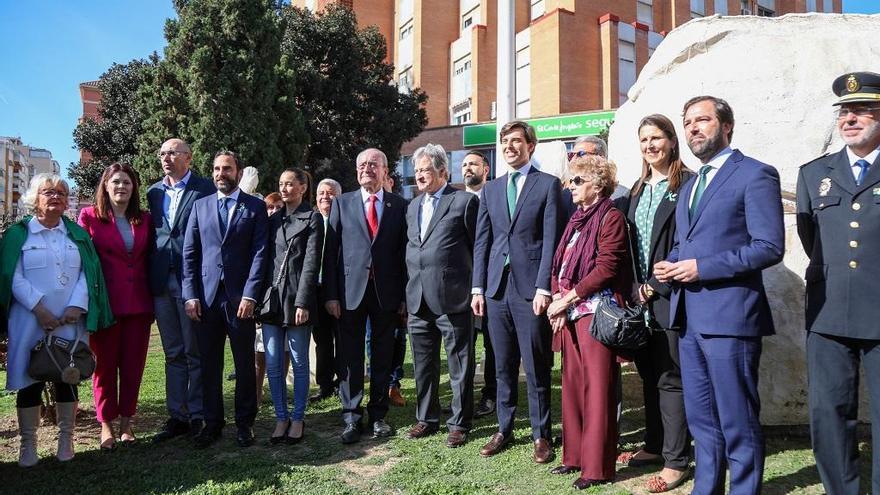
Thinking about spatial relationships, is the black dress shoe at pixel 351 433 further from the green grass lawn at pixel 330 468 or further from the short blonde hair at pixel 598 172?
the short blonde hair at pixel 598 172

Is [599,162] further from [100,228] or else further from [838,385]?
[100,228]

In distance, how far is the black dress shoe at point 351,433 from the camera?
467 cm

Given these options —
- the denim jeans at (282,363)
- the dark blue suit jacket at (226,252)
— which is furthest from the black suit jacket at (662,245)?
the dark blue suit jacket at (226,252)

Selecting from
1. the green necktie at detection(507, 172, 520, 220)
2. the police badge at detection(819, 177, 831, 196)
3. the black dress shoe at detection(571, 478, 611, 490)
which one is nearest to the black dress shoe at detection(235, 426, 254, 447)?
the black dress shoe at detection(571, 478, 611, 490)

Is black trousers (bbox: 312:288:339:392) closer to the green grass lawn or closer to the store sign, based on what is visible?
the green grass lawn

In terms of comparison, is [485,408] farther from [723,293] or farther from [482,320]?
[723,293]

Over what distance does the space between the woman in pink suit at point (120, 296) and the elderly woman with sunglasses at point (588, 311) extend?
3.27 meters

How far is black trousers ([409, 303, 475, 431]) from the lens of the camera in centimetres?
461

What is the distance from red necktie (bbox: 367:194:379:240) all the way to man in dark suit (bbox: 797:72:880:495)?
3051mm

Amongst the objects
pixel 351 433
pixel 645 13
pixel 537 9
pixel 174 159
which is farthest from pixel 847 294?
pixel 645 13

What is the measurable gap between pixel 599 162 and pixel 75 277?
12.4 ft

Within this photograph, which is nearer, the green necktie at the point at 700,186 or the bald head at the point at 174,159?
the green necktie at the point at 700,186

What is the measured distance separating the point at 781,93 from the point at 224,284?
4.38 meters

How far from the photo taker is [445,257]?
4613 millimetres
